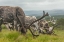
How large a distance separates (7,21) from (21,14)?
4.26 ft

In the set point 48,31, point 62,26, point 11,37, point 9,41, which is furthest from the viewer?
point 62,26

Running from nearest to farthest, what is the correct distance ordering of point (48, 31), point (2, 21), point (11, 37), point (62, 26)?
point (11, 37), point (2, 21), point (48, 31), point (62, 26)

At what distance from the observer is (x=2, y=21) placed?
18.3 meters

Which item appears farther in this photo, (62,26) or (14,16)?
(62,26)

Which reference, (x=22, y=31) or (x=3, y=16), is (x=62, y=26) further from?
(x=22, y=31)

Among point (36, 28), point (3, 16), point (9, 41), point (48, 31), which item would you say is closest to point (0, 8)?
point (3, 16)

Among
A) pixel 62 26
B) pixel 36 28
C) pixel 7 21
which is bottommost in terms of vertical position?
pixel 62 26

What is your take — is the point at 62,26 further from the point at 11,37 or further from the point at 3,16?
the point at 11,37

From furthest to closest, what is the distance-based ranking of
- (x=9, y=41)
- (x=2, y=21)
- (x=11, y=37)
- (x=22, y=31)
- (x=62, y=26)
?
(x=62, y=26), (x=2, y=21), (x=22, y=31), (x=11, y=37), (x=9, y=41)

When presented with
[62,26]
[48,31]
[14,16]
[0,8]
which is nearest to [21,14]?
[14,16]

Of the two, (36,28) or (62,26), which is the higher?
(36,28)

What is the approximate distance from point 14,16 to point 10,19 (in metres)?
0.56

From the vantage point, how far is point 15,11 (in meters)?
18.9

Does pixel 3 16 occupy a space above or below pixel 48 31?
above
